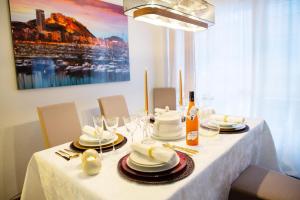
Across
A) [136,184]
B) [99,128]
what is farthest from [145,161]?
[99,128]

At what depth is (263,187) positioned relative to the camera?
1.28m

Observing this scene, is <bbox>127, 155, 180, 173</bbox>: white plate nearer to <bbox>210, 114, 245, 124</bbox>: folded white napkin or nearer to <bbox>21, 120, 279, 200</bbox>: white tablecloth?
<bbox>21, 120, 279, 200</bbox>: white tablecloth

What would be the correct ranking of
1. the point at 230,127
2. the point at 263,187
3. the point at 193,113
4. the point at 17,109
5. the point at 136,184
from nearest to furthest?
the point at 136,184 < the point at 193,113 < the point at 263,187 < the point at 230,127 < the point at 17,109

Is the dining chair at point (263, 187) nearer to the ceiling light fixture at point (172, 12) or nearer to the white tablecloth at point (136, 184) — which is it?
the white tablecloth at point (136, 184)

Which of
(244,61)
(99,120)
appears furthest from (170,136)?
(244,61)

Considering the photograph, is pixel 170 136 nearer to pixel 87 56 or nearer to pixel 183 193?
pixel 183 193

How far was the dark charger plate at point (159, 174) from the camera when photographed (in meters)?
0.84

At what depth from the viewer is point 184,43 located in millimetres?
3014

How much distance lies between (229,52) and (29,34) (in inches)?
90.0

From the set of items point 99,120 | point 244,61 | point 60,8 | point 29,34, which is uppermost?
point 60,8

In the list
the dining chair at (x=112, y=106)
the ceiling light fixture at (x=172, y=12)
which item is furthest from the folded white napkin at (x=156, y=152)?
the dining chair at (x=112, y=106)

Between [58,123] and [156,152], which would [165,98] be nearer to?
[58,123]

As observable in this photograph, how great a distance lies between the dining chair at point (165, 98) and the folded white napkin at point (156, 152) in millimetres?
1805

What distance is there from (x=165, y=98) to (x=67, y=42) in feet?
4.61
